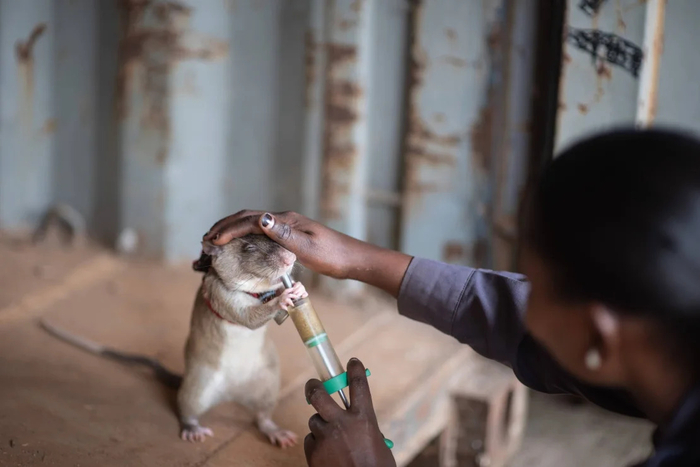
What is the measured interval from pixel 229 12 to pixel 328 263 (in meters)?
3.06

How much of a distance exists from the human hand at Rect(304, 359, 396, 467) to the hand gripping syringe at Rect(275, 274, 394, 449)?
0.09 metres

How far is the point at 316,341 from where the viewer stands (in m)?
2.25

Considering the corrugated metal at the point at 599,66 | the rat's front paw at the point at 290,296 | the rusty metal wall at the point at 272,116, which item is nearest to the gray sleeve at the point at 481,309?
the rat's front paw at the point at 290,296

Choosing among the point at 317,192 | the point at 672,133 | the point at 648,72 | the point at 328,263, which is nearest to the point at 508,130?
the point at 648,72

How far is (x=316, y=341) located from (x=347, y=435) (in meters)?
0.40

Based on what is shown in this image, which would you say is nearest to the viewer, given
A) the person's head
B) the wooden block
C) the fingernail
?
the person's head

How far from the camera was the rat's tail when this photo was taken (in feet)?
10.7

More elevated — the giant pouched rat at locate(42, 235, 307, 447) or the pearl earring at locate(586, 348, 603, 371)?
the pearl earring at locate(586, 348, 603, 371)

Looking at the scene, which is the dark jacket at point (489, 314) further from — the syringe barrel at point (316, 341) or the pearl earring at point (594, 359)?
the pearl earring at point (594, 359)

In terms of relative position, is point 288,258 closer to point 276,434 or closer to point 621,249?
point 276,434

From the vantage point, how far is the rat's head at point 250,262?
2.47 meters

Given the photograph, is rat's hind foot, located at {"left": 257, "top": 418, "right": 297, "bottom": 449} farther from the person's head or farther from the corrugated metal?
the corrugated metal

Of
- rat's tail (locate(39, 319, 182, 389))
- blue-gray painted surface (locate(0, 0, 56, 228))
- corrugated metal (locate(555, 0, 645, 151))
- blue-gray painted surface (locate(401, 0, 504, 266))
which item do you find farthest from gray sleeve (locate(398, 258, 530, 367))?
blue-gray painted surface (locate(0, 0, 56, 228))

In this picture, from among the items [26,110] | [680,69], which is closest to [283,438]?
[680,69]
